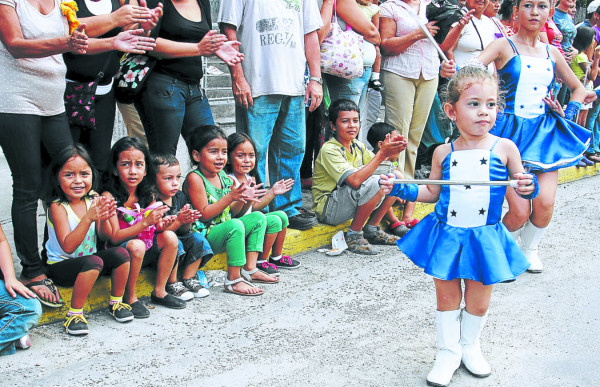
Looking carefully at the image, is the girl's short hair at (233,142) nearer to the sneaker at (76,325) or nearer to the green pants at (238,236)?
the green pants at (238,236)

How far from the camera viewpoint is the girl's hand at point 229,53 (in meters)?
4.80

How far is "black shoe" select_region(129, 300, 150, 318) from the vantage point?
4.10 meters

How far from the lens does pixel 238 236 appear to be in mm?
4629

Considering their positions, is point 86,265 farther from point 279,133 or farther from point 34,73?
point 279,133

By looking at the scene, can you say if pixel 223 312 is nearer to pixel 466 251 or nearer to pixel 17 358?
pixel 17 358

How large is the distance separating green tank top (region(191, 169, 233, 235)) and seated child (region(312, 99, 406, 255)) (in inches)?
40.6

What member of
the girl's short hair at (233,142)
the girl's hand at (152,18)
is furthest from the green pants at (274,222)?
the girl's hand at (152,18)

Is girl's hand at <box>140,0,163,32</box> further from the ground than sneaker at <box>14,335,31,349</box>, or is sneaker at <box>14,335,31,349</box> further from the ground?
girl's hand at <box>140,0,163,32</box>

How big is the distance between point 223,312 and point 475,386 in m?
1.56

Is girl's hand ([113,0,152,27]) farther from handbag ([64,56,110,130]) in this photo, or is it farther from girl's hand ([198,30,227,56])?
girl's hand ([198,30,227,56])

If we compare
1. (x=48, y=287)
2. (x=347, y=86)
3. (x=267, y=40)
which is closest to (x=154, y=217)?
(x=48, y=287)

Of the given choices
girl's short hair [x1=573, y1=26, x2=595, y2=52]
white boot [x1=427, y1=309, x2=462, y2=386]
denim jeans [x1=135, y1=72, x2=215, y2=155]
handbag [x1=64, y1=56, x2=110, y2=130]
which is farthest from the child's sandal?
girl's short hair [x1=573, y1=26, x2=595, y2=52]

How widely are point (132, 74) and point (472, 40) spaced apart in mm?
3344

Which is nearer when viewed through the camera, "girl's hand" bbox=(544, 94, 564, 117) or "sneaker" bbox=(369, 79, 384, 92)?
"girl's hand" bbox=(544, 94, 564, 117)
